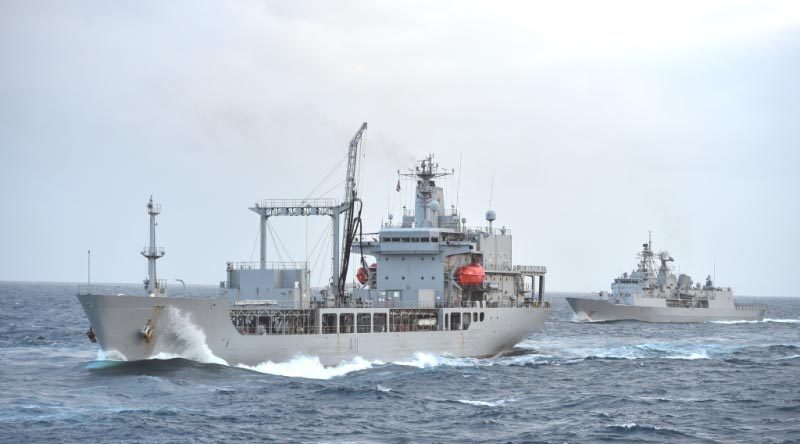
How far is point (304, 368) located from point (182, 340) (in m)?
5.51

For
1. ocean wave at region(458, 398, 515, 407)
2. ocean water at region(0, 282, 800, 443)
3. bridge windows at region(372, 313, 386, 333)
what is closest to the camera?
ocean water at region(0, 282, 800, 443)

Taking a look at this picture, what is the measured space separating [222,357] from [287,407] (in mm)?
7084

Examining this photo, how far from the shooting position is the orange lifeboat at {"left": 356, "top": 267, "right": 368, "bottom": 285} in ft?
160

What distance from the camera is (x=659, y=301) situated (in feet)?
310

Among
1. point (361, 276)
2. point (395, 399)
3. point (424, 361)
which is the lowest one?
point (395, 399)

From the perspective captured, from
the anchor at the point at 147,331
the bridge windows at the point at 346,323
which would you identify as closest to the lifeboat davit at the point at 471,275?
the bridge windows at the point at 346,323

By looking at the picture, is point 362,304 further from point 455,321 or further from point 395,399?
point 395,399

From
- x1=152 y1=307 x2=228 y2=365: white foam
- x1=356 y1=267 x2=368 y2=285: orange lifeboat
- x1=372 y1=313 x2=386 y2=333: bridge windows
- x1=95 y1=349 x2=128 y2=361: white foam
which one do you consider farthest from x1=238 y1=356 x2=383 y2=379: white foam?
x1=356 y1=267 x2=368 y2=285: orange lifeboat

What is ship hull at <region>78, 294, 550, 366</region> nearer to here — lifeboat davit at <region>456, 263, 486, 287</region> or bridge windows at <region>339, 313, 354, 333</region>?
bridge windows at <region>339, 313, 354, 333</region>

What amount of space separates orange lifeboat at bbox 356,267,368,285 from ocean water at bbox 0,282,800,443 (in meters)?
7.56

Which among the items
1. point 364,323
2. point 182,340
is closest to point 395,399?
point 364,323

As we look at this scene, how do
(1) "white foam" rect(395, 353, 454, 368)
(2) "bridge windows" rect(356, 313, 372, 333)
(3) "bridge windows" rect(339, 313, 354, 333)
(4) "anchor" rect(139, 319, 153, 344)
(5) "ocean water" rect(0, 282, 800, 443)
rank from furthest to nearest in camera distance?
(1) "white foam" rect(395, 353, 454, 368)
(2) "bridge windows" rect(356, 313, 372, 333)
(3) "bridge windows" rect(339, 313, 354, 333)
(4) "anchor" rect(139, 319, 153, 344)
(5) "ocean water" rect(0, 282, 800, 443)

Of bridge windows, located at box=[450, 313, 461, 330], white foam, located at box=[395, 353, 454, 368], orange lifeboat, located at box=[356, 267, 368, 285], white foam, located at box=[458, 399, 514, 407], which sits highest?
orange lifeboat, located at box=[356, 267, 368, 285]

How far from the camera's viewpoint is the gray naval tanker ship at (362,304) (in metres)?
35.1
